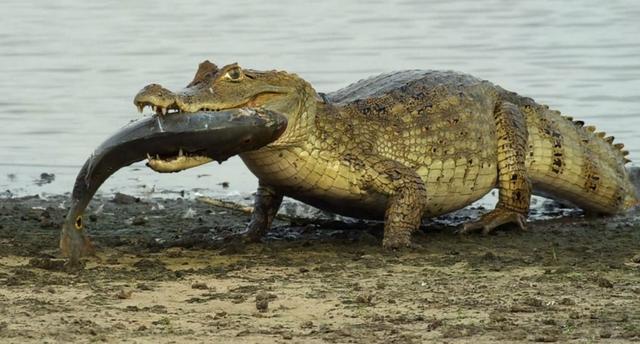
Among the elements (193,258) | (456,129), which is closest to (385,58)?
(456,129)

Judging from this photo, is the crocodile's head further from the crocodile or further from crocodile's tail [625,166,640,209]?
crocodile's tail [625,166,640,209]

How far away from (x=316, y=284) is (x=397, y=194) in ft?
4.78

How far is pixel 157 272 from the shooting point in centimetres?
854

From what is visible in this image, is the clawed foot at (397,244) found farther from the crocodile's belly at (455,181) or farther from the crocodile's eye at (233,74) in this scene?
the crocodile's eye at (233,74)

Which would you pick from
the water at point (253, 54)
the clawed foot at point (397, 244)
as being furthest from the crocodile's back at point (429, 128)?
the water at point (253, 54)

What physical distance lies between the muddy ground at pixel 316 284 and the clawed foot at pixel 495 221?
9 centimetres

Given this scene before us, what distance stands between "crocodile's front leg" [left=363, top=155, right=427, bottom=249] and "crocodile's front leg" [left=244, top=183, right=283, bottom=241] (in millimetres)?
690

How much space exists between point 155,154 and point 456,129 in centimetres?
228

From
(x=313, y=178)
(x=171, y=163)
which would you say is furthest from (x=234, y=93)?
(x=313, y=178)

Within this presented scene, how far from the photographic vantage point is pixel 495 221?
404 inches

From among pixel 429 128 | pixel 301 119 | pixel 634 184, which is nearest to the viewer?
pixel 301 119

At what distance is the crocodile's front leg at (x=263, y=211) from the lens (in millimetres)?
9914

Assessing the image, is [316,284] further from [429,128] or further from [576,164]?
[576,164]

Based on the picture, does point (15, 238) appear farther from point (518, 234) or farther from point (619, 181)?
point (619, 181)
